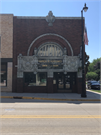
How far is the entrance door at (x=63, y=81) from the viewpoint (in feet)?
57.1

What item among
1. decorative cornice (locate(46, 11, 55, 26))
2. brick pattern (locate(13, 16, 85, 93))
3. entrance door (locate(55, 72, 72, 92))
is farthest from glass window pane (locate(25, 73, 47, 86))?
decorative cornice (locate(46, 11, 55, 26))

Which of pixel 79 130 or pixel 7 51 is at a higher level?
pixel 7 51

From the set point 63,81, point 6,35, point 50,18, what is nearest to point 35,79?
point 63,81

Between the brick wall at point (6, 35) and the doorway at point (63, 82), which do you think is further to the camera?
the doorway at point (63, 82)

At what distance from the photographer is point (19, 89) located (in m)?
16.6

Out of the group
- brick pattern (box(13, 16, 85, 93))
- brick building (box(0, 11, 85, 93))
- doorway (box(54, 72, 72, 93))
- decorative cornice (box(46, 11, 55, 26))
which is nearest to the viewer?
brick building (box(0, 11, 85, 93))

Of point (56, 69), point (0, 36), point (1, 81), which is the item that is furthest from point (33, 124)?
point (0, 36)

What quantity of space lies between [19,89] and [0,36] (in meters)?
7.50

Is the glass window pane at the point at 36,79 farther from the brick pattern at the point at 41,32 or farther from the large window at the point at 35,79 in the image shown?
the brick pattern at the point at 41,32

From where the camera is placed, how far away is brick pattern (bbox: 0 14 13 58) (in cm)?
1712

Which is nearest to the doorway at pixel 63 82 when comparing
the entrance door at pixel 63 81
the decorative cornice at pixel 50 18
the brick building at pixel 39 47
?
the entrance door at pixel 63 81

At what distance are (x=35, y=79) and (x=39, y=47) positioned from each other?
424 centimetres

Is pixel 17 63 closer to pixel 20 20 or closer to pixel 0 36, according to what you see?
pixel 0 36

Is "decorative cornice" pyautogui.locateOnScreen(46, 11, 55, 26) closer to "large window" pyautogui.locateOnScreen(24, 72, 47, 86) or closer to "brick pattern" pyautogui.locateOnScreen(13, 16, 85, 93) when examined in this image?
"brick pattern" pyautogui.locateOnScreen(13, 16, 85, 93)
